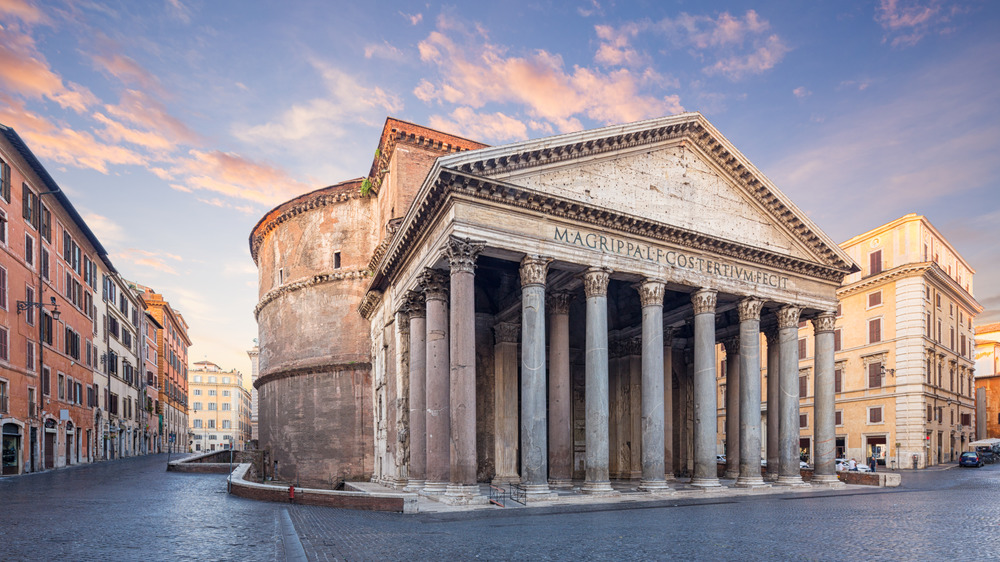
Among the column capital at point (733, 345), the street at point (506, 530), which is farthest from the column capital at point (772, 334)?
the street at point (506, 530)

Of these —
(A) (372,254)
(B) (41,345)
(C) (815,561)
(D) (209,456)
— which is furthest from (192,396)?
(C) (815,561)

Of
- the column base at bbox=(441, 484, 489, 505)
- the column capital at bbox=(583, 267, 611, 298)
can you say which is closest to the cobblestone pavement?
the column base at bbox=(441, 484, 489, 505)

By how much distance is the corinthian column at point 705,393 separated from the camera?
19297mm

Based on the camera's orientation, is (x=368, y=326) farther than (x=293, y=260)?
No

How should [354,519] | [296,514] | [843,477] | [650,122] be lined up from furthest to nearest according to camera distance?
[843,477]
[650,122]
[296,514]
[354,519]

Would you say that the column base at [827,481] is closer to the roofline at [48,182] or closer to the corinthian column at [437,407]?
the corinthian column at [437,407]

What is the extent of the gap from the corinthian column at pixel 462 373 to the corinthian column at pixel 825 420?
Result: 12838 mm

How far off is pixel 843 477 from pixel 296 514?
1872 centimetres

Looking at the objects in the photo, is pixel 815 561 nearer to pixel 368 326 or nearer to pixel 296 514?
pixel 296 514

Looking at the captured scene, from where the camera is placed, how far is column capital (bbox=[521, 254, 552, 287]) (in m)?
16.9

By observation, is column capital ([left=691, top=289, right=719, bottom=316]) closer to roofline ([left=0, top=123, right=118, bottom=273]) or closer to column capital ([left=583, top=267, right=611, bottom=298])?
column capital ([left=583, top=267, right=611, bottom=298])

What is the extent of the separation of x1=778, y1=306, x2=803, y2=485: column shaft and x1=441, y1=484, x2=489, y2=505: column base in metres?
10.9

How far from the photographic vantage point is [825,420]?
73.5ft

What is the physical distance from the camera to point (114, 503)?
54.5ft
